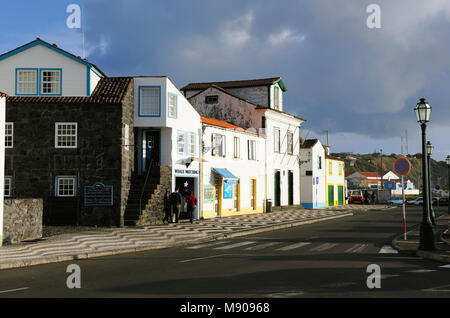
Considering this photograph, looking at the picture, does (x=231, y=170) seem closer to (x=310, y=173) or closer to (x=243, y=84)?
(x=243, y=84)

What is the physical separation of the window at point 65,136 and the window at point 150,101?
12.6 feet

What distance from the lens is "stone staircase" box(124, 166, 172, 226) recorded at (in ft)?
80.9

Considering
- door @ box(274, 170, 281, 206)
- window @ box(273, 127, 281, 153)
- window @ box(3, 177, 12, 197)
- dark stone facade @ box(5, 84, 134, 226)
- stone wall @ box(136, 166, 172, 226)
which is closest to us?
dark stone facade @ box(5, 84, 134, 226)

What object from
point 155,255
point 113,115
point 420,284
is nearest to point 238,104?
point 113,115

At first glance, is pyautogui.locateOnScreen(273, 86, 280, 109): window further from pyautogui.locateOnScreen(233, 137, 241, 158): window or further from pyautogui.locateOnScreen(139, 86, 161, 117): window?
pyautogui.locateOnScreen(139, 86, 161, 117): window

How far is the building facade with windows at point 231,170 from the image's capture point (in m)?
31.3

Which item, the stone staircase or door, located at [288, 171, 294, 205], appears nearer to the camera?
the stone staircase

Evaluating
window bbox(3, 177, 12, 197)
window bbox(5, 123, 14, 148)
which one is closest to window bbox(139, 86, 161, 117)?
window bbox(5, 123, 14, 148)

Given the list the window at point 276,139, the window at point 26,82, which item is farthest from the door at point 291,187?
the window at point 26,82

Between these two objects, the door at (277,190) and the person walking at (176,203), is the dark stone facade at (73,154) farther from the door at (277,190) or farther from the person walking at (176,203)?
the door at (277,190)

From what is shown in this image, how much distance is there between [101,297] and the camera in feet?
26.2

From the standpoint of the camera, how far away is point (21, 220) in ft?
58.4

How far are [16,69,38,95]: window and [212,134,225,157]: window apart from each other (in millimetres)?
11468

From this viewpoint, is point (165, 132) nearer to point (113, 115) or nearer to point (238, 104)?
point (113, 115)
